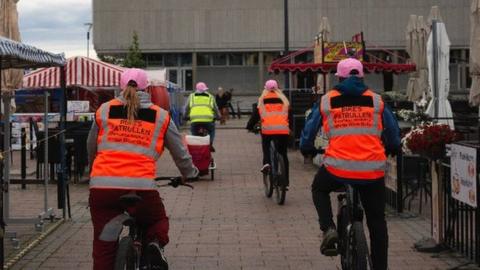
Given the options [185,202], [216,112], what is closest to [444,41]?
[216,112]

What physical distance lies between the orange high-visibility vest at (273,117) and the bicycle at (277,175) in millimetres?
183

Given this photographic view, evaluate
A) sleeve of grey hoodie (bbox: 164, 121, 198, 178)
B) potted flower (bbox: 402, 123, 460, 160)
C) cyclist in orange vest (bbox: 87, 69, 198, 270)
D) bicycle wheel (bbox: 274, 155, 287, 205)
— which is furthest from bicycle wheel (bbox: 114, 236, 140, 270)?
bicycle wheel (bbox: 274, 155, 287, 205)

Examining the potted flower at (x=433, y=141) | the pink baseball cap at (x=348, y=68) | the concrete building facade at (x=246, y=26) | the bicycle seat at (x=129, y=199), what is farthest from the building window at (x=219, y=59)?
the bicycle seat at (x=129, y=199)

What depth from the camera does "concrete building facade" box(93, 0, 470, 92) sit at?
56.1 meters

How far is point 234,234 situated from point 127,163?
4005mm

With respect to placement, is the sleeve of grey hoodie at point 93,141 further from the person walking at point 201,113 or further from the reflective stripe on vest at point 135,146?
the person walking at point 201,113

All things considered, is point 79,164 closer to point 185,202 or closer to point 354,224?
point 185,202

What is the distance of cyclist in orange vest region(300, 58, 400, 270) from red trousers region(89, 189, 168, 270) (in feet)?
4.79

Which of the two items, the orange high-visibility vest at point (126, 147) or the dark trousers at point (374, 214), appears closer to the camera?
the orange high-visibility vest at point (126, 147)

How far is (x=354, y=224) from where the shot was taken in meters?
5.80

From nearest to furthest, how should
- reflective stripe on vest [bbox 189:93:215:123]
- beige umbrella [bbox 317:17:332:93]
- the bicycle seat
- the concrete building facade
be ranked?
the bicycle seat → reflective stripe on vest [bbox 189:93:215:123] → beige umbrella [bbox 317:17:332:93] → the concrete building facade

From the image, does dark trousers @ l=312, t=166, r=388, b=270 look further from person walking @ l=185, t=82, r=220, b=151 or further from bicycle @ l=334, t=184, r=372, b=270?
person walking @ l=185, t=82, r=220, b=151

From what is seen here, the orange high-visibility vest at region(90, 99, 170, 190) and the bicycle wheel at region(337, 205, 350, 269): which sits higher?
the orange high-visibility vest at region(90, 99, 170, 190)

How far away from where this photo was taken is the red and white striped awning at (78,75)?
18.2 m
